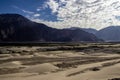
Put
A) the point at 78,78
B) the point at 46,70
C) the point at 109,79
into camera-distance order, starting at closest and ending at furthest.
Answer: the point at 109,79, the point at 78,78, the point at 46,70

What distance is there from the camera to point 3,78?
21.9 metres

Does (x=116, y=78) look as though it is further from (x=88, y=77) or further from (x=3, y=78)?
(x=3, y=78)

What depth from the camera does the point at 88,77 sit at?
2114 cm

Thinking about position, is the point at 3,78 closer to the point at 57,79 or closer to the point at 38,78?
the point at 38,78

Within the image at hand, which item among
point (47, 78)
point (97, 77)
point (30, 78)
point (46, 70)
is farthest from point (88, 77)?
point (46, 70)

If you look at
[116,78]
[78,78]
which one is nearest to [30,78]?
[78,78]

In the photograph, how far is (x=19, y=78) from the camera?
21531 millimetres

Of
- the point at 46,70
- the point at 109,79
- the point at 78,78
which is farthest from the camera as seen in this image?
the point at 46,70

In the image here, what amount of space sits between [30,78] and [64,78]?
3.18 metres

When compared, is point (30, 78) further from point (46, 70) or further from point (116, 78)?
point (116, 78)

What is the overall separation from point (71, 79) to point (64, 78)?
2.92 ft

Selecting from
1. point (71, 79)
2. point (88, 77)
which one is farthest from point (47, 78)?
point (88, 77)

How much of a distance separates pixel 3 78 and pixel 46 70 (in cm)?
619

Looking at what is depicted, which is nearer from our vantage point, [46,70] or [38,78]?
[38,78]
